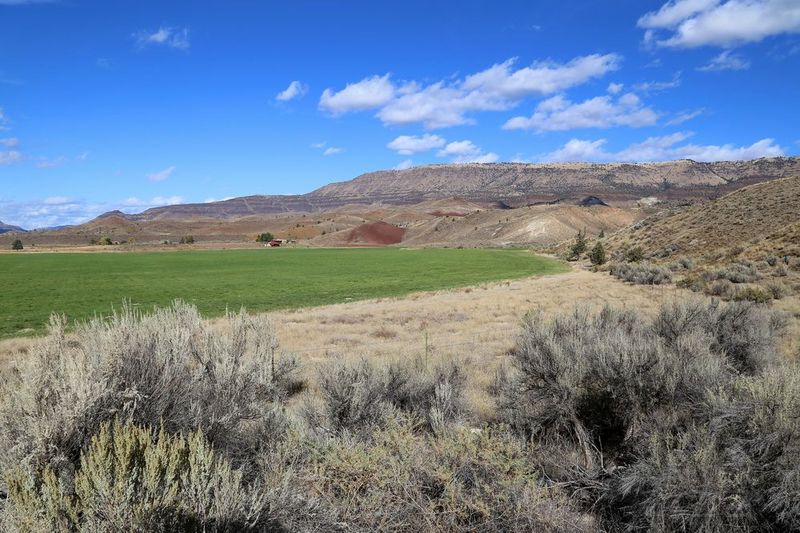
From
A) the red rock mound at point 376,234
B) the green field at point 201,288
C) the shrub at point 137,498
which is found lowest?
the green field at point 201,288

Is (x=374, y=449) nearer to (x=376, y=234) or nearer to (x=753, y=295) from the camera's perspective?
(x=753, y=295)

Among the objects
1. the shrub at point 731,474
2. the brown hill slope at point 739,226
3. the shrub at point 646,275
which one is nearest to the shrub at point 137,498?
the shrub at point 731,474

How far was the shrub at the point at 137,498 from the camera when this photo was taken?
2.73 metres

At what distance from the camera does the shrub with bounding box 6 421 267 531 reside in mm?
2734

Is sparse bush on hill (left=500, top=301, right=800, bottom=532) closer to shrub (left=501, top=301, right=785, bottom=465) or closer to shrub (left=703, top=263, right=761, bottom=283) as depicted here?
shrub (left=501, top=301, right=785, bottom=465)

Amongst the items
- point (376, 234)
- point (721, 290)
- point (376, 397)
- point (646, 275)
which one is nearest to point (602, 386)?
point (376, 397)

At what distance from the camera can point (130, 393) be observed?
4121 mm

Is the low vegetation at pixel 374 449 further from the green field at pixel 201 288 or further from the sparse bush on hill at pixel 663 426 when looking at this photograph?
the green field at pixel 201 288

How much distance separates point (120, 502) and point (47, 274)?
57.0 meters

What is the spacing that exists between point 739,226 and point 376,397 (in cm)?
4141

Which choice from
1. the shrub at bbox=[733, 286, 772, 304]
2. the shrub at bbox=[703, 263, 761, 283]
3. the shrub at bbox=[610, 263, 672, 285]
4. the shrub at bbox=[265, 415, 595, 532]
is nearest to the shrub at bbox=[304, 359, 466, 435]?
the shrub at bbox=[265, 415, 595, 532]

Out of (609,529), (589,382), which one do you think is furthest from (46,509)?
(589,382)

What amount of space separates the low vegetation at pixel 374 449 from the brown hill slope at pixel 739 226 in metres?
27.5

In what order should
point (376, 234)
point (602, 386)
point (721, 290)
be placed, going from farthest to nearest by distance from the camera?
point (376, 234)
point (721, 290)
point (602, 386)
